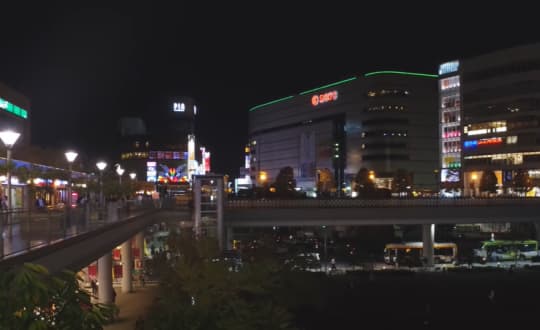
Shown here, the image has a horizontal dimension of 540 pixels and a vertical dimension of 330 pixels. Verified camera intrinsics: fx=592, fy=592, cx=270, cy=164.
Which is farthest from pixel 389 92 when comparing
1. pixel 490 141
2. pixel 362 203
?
pixel 362 203

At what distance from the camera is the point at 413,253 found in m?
53.8

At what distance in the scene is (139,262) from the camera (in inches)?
1706

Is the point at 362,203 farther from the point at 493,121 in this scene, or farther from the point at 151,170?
the point at 151,170

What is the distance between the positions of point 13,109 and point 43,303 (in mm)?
71573

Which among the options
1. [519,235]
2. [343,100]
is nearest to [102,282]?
[519,235]

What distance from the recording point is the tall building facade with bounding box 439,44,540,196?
318 ft

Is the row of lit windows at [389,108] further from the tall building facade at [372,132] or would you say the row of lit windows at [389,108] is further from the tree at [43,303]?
the tree at [43,303]

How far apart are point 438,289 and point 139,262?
70.5 feet

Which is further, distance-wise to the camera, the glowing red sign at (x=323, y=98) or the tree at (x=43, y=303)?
the glowing red sign at (x=323, y=98)

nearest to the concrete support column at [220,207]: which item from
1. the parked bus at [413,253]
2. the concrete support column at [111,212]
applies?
the concrete support column at [111,212]

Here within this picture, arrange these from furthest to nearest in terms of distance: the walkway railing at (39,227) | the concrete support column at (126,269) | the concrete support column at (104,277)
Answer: the concrete support column at (126,269), the concrete support column at (104,277), the walkway railing at (39,227)

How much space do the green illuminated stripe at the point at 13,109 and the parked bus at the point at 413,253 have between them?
44.2 meters

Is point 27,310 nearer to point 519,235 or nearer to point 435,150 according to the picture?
point 519,235

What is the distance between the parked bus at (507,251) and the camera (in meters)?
56.0
